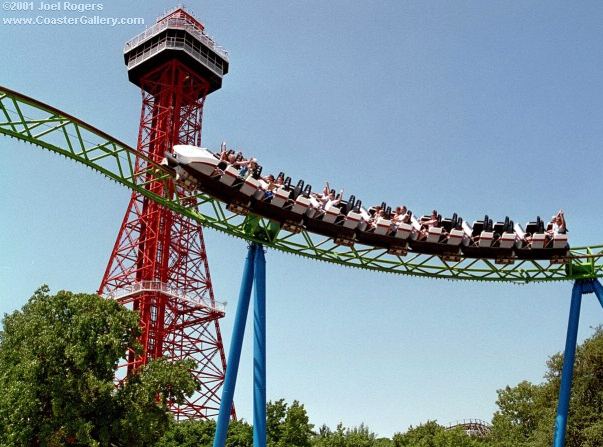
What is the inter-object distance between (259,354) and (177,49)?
32.1m

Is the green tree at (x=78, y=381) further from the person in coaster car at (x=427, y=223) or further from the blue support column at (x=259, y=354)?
the person in coaster car at (x=427, y=223)

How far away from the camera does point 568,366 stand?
19.5 metres

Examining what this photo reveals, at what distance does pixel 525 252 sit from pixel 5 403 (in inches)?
593

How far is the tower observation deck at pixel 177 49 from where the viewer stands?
1738 inches

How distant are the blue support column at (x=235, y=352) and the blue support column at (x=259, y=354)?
183 mm

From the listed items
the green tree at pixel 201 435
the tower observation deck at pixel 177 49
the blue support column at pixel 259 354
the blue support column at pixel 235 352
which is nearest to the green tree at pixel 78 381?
the blue support column at pixel 235 352

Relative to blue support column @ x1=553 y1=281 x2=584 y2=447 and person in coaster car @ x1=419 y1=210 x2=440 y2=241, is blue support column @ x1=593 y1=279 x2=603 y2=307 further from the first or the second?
person in coaster car @ x1=419 y1=210 x2=440 y2=241

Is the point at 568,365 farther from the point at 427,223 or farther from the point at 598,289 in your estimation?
the point at 427,223

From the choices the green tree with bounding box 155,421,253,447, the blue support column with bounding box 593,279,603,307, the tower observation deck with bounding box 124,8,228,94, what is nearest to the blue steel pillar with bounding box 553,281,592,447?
the blue support column with bounding box 593,279,603,307

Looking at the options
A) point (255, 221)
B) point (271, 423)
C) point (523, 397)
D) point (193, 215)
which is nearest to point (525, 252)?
point (255, 221)

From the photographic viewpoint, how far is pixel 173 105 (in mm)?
45375

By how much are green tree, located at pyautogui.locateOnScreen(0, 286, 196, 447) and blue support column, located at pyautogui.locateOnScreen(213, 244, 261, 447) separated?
4498 millimetres

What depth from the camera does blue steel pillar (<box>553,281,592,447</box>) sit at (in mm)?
18891

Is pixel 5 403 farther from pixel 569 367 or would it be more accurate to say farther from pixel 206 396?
pixel 206 396
